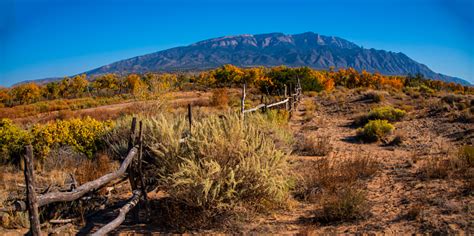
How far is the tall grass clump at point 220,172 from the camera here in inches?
167

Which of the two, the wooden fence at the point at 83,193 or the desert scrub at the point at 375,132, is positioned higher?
the wooden fence at the point at 83,193

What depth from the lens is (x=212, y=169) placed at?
4.16m

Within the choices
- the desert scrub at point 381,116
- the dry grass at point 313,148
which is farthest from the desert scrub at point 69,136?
the desert scrub at point 381,116

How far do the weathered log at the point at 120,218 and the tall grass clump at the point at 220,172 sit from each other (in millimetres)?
413

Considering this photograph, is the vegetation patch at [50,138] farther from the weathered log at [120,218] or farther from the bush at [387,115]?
the bush at [387,115]

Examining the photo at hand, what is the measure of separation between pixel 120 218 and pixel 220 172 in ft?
4.47

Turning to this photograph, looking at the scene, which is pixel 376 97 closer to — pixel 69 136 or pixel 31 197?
pixel 69 136

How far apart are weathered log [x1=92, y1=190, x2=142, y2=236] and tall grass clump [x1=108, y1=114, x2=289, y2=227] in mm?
413

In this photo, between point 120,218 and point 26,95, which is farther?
point 26,95

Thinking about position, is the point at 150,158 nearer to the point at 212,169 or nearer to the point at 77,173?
the point at 212,169

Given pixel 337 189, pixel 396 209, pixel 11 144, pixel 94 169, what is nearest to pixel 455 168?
pixel 396 209

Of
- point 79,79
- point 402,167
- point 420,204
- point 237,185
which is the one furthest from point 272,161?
point 79,79

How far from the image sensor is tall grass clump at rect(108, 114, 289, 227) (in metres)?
4.24

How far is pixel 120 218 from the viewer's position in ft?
12.5
